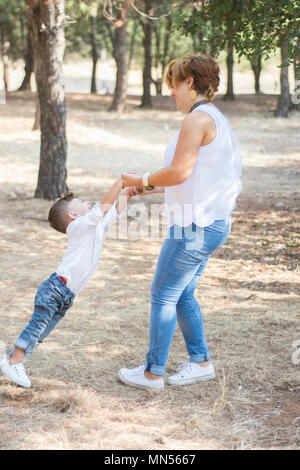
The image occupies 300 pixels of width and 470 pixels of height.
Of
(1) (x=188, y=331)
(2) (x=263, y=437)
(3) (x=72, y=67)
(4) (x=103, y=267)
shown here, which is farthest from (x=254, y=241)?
(3) (x=72, y=67)

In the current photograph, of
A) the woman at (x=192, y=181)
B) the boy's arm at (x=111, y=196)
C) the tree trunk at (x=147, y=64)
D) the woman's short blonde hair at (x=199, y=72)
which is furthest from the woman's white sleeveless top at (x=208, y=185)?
the tree trunk at (x=147, y=64)

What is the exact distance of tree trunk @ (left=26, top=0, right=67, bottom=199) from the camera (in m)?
8.65

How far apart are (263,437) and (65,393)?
1.27 meters

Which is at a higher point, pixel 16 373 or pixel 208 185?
pixel 208 185

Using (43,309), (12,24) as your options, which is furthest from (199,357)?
(12,24)

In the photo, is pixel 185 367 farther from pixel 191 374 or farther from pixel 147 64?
pixel 147 64

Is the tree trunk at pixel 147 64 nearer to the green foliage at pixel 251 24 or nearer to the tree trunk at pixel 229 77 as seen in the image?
the tree trunk at pixel 229 77

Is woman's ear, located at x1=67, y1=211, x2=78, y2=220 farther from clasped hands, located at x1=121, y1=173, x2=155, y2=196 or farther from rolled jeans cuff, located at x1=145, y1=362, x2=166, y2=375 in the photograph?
rolled jeans cuff, located at x1=145, y1=362, x2=166, y2=375

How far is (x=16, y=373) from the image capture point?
3658mm

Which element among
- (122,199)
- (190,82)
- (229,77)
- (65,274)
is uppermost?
(190,82)

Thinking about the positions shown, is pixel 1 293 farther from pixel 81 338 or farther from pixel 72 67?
pixel 72 67

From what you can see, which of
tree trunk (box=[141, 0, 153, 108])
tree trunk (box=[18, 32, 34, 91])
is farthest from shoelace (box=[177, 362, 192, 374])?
tree trunk (box=[18, 32, 34, 91])

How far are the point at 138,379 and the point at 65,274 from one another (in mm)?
835

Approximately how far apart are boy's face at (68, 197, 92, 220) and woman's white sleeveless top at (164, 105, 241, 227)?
0.65m
